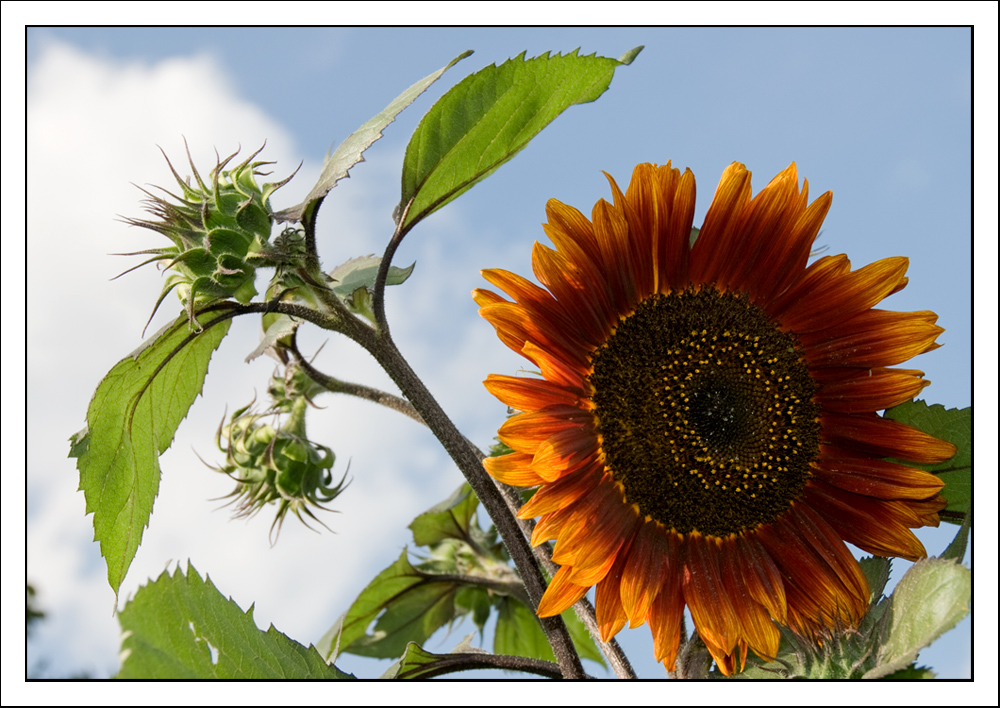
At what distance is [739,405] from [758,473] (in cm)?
8

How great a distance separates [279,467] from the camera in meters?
1.24

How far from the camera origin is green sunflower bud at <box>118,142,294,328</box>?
874 mm

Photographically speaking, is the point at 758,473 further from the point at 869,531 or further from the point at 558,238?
the point at 558,238

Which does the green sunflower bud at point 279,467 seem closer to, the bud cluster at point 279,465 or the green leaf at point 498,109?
the bud cluster at point 279,465

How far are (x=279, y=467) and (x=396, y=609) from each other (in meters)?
0.33

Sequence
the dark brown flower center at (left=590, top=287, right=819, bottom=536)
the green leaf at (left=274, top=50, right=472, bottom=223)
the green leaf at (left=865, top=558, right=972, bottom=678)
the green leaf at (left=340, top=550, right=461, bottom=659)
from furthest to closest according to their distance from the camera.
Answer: the green leaf at (left=340, top=550, right=461, bottom=659) < the dark brown flower center at (left=590, top=287, right=819, bottom=536) < the green leaf at (left=274, top=50, right=472, bottom=223) < the green leaf at (left=865, top=558, right=972, bottom=678)

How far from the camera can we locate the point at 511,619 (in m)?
1.46

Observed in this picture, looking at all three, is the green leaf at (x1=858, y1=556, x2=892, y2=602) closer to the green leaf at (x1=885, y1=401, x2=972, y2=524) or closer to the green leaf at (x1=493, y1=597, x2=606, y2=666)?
the green leaf at (x1=885, y1=401, x2=972, y2=524)

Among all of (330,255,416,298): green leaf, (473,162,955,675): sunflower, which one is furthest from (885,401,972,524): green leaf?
(330,255,416,298): green leaf

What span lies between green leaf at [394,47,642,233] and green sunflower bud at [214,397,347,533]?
1.56 ft

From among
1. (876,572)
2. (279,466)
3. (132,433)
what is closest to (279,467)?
(279,466)

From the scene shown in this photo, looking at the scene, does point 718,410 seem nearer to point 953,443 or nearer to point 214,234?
point 953,443

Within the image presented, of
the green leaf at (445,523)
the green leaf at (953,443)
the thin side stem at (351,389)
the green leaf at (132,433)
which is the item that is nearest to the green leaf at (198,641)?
the green leaf at (132,433)

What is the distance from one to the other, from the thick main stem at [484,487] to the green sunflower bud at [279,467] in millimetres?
320
